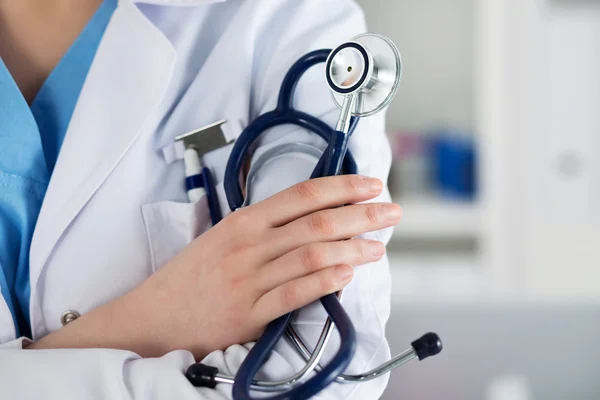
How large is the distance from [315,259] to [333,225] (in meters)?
0.04

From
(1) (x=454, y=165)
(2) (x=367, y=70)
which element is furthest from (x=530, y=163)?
(2) (x=367, y=70)

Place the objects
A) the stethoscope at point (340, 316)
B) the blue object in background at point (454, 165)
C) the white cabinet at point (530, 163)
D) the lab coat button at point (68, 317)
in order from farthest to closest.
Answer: the blue object in background at point (454, 165) → the white cabinet at point (530, 163) → the lab coat button at point (68, 317) → the stethoscope at point (340, 316)

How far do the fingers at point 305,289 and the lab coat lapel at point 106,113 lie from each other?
26 cm

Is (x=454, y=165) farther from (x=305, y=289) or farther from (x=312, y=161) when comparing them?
(x=305, y=289)

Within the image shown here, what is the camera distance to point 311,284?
623mm

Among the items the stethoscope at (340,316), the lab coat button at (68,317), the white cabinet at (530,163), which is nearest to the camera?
the stethoscope at (340,316)

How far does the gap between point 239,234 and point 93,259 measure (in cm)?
20

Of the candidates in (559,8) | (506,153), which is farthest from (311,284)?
(559,8)

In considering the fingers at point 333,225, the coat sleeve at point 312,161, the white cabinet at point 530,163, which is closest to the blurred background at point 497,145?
the white cabinet at point 530,163

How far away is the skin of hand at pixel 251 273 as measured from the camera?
0.64 m

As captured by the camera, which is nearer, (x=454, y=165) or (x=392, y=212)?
(x=392, y=212)

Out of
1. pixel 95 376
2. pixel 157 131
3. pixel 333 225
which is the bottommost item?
pixel 95 376

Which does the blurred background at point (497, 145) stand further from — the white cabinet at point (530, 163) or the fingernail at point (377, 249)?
the fingernail at point (377, 249)

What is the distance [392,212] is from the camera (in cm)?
66
